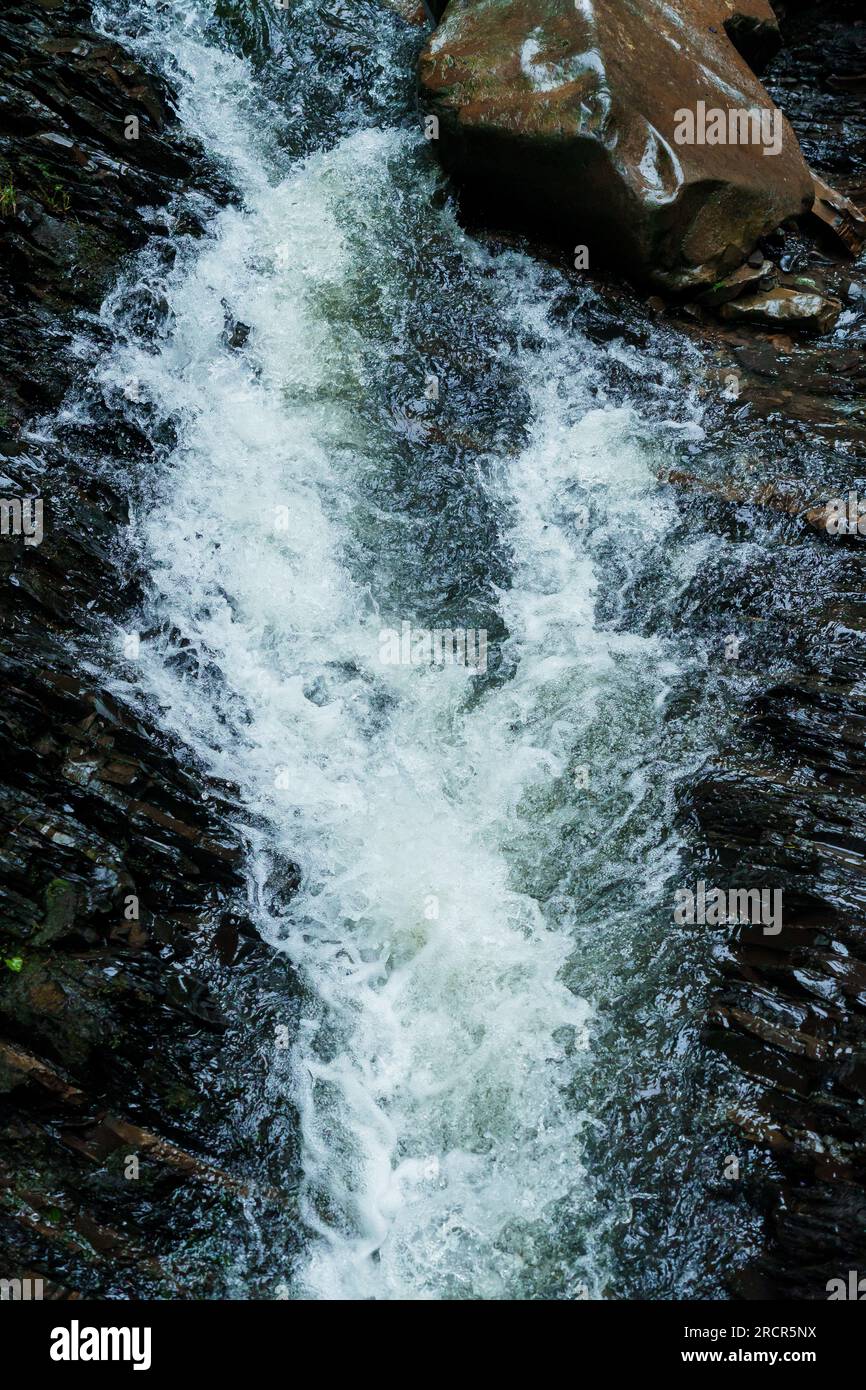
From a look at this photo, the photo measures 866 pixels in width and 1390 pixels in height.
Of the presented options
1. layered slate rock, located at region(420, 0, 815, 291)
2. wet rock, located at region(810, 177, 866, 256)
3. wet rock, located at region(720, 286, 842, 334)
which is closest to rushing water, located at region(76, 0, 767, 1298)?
layered slate rock, located at region(420, 0, 815, 291)

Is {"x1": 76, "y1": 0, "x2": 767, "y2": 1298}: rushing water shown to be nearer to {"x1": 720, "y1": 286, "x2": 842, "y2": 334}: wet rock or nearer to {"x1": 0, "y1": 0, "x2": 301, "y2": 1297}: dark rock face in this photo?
{"x1": 0, "y1": 0, "x2": 301, "y2": 1297}: dark rock face

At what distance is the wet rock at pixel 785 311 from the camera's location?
6.43 metres

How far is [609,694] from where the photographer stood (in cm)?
512

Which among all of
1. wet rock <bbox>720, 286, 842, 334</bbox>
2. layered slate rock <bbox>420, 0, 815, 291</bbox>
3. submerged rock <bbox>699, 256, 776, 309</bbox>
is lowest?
wet rock <bbox>720, 286, 842, 334</bbox>

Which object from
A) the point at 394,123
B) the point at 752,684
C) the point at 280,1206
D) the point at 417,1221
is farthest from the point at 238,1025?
the point at 394,123

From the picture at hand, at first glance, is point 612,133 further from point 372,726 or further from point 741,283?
point 372,726

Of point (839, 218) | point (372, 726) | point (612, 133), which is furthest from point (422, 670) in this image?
point (839, 218)

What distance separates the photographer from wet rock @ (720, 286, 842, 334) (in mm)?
6434

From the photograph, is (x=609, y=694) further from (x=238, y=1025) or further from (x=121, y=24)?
(x=121, y=24)

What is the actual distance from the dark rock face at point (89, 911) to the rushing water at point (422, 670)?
221mm

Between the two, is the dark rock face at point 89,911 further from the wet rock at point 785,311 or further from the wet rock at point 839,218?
the wet rock at point 839,218

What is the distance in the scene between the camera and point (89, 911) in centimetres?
412

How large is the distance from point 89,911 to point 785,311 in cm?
541

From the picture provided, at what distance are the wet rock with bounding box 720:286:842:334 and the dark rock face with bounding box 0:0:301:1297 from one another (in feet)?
12.3
